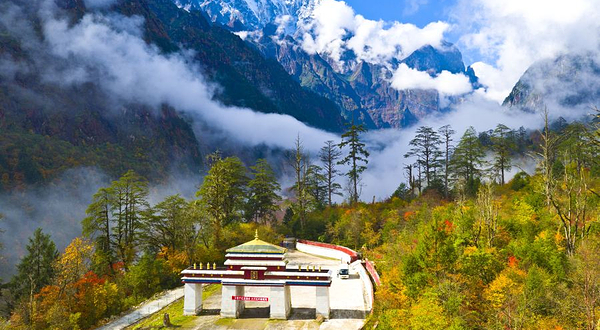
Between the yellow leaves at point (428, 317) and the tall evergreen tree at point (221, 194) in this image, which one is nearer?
the yellow leaves at point (428, 317)

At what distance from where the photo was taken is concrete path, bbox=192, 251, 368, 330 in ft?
94.8

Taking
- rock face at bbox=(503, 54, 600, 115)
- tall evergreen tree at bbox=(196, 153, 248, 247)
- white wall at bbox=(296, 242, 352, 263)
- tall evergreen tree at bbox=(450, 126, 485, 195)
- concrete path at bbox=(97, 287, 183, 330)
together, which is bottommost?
concrete path at bbox=(97, 287, 183, 330)

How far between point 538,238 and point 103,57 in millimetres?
174342

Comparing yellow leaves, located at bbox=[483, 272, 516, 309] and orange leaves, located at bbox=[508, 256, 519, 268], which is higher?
orange leaves, located at bbox=[508, 256, 519, 268]

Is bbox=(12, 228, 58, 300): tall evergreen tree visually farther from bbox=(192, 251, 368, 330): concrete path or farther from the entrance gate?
the entrance gate

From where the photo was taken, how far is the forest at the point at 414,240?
70.9 feet

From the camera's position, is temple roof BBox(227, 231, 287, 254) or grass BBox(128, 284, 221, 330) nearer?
grass BBox(128, 284, 221, 330)

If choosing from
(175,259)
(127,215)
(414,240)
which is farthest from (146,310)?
(414,240)

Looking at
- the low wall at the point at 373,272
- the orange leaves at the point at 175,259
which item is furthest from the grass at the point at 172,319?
the low wall at the point at 373,272

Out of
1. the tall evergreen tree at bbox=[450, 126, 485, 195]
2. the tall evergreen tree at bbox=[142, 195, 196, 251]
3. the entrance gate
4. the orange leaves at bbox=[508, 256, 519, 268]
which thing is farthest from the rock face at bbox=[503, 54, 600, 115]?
the entrance gate

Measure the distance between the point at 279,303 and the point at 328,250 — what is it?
18.8 m

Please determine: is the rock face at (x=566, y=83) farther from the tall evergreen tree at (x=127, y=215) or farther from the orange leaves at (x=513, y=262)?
the tall evergreen tree at (x=127, y=215)

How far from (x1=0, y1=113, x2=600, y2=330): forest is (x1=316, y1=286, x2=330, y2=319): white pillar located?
3744mm

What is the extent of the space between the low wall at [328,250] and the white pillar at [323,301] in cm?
1413
